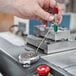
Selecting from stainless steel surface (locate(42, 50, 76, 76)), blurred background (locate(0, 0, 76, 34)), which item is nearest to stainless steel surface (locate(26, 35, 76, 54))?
stainless steel surface (locate(42, 50, 76, 76))

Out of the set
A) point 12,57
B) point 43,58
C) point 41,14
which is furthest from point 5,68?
point 41,14

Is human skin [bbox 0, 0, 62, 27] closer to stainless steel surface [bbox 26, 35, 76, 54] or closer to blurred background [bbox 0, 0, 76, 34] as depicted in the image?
stainless steel surface [bbox 26, 35, 76, 54]

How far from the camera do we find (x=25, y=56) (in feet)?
1.86

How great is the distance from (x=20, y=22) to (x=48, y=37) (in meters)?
0.51

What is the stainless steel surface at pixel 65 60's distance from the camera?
535 millimetres

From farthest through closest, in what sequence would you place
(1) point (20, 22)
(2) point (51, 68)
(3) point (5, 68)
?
(1) point (20, 22) < (3) point (5, 68) < (2) point (51, 68)

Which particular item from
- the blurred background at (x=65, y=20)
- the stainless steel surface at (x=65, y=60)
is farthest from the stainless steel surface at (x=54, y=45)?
the blurred background at (x=65, y=20)

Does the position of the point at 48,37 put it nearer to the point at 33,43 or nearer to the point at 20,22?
the point at 33,43

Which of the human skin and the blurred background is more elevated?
the human skin

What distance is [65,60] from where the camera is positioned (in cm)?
60

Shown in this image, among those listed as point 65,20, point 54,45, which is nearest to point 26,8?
point 54,45

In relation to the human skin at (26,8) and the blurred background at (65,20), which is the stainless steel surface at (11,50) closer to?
the human skin at (26,8)

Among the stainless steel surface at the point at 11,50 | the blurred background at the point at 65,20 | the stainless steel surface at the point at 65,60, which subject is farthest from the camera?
the blurred background at the point at 65,20

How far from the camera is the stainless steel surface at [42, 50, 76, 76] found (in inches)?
21.0
